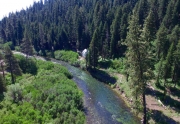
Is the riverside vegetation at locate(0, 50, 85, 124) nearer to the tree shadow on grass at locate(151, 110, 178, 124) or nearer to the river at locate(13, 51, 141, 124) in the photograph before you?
the river at locate(13, 51, 141, 124)

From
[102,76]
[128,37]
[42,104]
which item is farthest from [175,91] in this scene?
[42,104]

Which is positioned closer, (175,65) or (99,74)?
(175,65)

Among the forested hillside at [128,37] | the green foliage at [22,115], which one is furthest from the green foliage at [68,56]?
the green foliage at [22,115]

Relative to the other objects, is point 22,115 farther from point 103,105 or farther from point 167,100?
point 167,100

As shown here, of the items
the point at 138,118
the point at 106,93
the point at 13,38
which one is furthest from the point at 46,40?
the point at 138,118

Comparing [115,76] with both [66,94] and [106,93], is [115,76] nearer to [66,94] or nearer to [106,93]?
[106,93]

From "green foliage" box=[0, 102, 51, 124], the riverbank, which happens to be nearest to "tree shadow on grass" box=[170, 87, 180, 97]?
the riverbank
